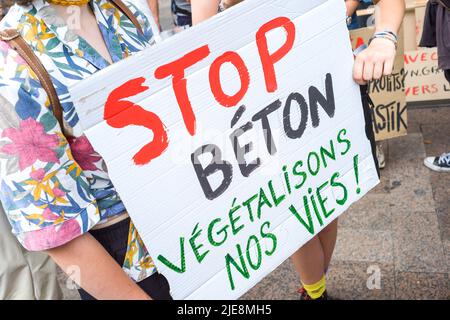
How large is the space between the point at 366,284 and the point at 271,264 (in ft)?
3.96

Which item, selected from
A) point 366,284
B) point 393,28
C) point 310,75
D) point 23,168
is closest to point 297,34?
point 310,75

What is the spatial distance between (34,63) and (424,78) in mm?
3128

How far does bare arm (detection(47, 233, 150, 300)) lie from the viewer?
0.86 m

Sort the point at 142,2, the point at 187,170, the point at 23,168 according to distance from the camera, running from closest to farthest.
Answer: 1. the point at 23,168
2. the point at 187,170
3. the point at 142,2

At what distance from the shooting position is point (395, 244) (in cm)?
225

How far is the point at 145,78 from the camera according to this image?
2.67 feet

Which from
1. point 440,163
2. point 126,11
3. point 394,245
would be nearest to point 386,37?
point 126,11

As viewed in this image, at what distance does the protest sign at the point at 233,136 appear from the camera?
82cm

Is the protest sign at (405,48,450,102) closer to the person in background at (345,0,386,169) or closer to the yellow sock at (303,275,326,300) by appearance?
the person in background at (345,0,386,169)

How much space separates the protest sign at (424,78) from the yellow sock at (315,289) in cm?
214

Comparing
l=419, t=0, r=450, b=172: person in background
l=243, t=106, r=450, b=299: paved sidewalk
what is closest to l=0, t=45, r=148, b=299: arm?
l=243, t=106, r=450, b=299: paved sidewalk

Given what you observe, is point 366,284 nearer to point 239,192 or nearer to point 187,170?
point 239,192

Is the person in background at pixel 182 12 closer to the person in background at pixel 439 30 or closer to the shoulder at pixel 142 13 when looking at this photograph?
the person in background at pixel 439 30

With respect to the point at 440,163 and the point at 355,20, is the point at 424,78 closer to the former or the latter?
the point at 355,20
